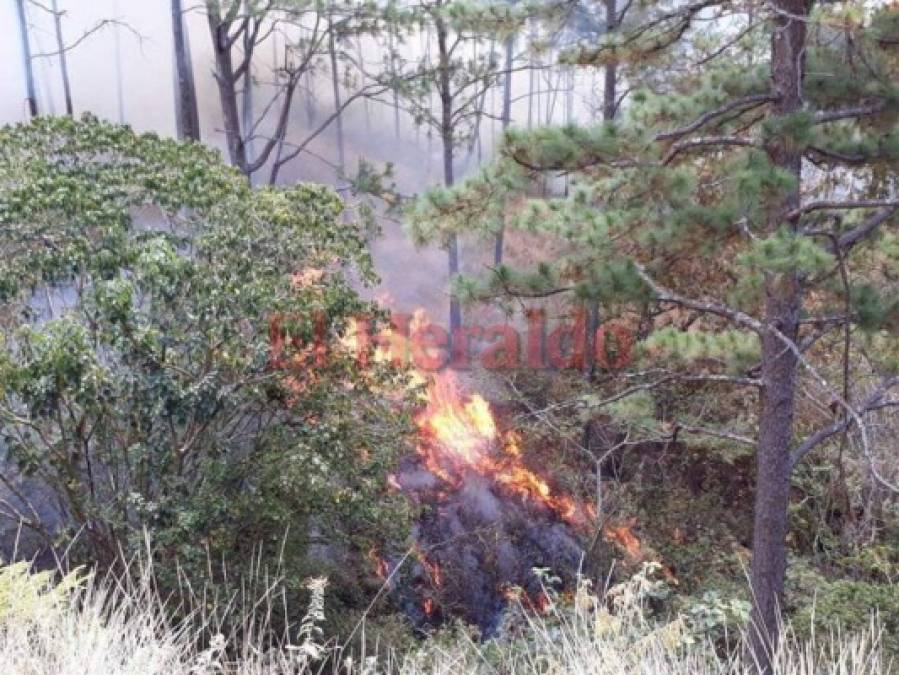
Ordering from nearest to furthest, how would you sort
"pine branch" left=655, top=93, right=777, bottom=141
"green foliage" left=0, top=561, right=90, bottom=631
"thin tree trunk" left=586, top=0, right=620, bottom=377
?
"green foliage" left=0, top=561, right=90, bottom=631
"pine branch" left=655, top=93, right=777, bottom=141
"thin tree trunk" left=586, top=0, right=620, bottom=377

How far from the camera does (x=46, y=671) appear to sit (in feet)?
6.65

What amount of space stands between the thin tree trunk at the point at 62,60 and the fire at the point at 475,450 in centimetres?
500

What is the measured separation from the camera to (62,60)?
7594 millimetres

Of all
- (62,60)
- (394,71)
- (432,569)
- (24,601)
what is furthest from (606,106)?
(24,601)

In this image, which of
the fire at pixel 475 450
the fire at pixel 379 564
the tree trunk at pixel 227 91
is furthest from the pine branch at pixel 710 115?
the tree trunk at pixel 227 91

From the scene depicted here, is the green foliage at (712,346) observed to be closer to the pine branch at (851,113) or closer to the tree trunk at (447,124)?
the pine branch at (851,113)

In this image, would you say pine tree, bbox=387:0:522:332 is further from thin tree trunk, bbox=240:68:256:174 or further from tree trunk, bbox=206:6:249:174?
tree trunk, bbox=206:6:249:174

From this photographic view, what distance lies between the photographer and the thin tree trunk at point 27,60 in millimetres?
7340

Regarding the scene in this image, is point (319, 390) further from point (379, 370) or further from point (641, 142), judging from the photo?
point (641, 142)

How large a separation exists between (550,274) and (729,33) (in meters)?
3.12

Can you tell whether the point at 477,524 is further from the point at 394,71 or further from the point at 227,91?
the point at 227,91

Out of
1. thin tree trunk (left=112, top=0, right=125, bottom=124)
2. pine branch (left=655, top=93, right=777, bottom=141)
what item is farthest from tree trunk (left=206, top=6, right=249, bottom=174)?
pine branch (left=655, top=93, right=777, bottom=141)

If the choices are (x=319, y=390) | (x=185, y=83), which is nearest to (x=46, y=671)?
(x=319, y=390)

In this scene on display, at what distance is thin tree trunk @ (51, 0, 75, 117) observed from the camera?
747 centimetres
